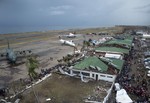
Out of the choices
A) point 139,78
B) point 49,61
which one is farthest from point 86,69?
point 49,61

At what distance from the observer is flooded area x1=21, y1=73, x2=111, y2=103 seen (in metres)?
28.8

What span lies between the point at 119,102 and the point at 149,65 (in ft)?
93.6

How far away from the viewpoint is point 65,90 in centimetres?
3197

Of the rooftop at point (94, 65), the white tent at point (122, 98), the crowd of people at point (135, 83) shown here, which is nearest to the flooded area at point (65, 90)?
the white tent at point (122, 98)

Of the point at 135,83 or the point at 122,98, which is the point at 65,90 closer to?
the point at 122,98

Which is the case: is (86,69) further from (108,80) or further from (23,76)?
(23,76)

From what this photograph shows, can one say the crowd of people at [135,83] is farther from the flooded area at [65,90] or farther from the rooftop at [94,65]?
the flooded area at [65,90]

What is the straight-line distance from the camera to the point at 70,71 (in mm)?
40125

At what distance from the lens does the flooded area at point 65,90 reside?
28.8 m

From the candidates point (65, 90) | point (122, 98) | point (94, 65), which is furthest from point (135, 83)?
point (65, 90)

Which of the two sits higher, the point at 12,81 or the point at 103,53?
the point at 103,53

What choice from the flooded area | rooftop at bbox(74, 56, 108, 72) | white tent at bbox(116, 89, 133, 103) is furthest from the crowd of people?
the flooded area

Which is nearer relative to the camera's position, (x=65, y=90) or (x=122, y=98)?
(x=122, y=98)

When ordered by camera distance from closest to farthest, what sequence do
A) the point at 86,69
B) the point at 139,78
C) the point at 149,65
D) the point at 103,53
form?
the point at 86,69 → the point at 139,78 → the point at 149,65 → the point at 103,53
